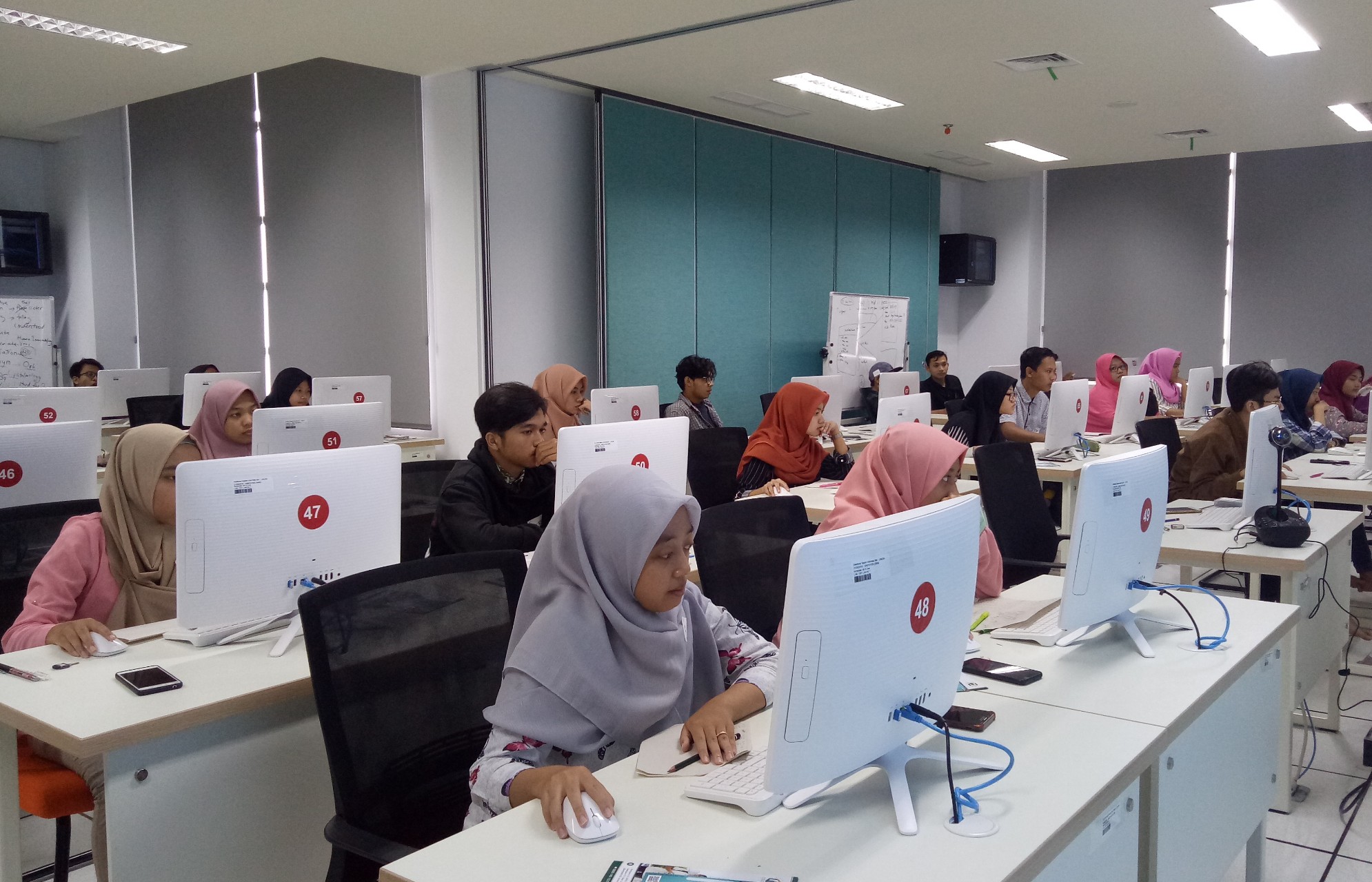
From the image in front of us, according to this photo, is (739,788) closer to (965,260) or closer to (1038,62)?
(1038,62)

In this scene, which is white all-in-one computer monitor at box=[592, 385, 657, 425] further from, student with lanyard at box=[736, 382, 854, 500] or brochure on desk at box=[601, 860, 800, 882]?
brochure on desk at box=[601, 860, 800, 882]

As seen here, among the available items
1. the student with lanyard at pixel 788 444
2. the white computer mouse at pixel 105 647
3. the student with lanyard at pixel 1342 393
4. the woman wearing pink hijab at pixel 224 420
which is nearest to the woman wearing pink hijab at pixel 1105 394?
the student with lanyard at pixel 1342 393

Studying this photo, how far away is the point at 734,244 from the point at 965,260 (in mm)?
3652

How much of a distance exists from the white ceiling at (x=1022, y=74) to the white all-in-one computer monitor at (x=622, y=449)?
2933 millimetres

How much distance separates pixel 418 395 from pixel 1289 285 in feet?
25.8

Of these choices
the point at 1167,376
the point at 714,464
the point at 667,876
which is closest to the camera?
the point at 667,876

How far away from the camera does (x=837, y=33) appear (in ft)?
18.1

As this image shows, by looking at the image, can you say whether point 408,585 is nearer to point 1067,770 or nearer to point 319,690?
point 319,690

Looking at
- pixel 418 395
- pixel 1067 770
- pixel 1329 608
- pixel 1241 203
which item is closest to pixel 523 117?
pixel 418 395

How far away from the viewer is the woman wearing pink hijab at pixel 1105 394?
304 inches

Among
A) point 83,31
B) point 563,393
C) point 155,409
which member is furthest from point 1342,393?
point 83,31

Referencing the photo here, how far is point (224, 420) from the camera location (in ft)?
13.4

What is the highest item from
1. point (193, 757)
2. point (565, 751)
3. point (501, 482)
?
point (501, 482)

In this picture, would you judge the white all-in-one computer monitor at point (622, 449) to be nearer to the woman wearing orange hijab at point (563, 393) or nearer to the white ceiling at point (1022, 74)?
the woman wearing orange hijab at point (563, 393)
